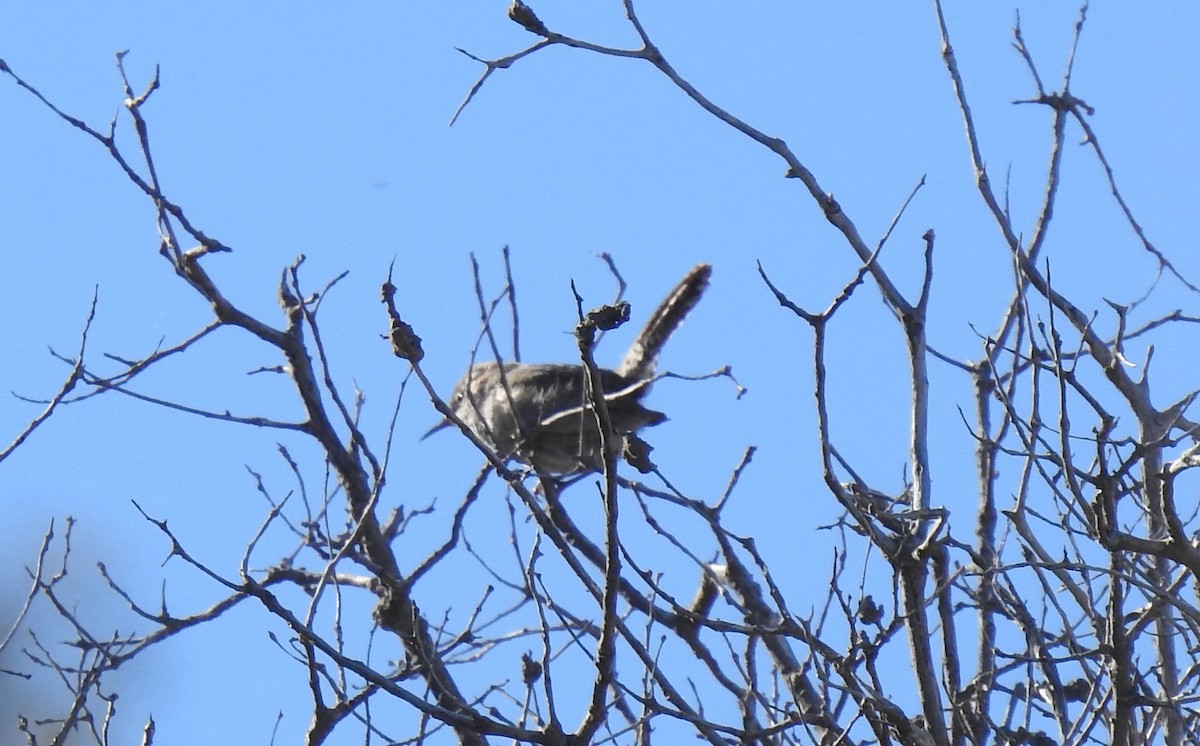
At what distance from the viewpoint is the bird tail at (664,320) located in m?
7.85

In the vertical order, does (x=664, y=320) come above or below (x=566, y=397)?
above

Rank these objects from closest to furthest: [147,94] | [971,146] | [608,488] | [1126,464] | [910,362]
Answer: [608,488] < [1126,464] < [910,362] < [971,146] < [147,94]

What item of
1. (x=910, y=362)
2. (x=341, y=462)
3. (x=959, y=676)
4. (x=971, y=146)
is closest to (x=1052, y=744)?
(x=959, y=676)

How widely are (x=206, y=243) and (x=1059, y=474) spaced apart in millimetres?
2626

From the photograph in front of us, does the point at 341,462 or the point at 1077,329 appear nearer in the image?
the point at 1077,329

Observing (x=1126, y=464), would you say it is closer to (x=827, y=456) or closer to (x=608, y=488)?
(x=827, y=456)

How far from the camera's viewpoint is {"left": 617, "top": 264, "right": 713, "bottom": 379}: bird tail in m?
7.85

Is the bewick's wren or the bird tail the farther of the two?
the bird tail

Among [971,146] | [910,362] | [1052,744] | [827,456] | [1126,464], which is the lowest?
[1052,744]

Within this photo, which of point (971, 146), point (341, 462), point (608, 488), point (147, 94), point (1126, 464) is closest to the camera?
point (608, 488)

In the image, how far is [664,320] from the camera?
Answer: 25.9 ft

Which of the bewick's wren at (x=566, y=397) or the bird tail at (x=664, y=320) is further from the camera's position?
the bird tail at (x=664, y=320)

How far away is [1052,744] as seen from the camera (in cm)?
377

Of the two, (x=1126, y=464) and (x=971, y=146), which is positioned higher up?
(x=971, y=146)
